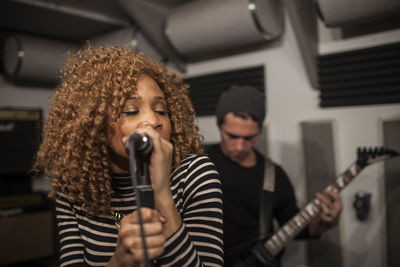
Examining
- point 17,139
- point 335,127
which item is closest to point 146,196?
point 335,127

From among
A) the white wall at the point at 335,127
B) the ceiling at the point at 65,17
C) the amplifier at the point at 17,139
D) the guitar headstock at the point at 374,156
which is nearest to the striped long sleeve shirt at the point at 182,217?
the guitar headstock at the point at 374,156

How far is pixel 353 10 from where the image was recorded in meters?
1.91

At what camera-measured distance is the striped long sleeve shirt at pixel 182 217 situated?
962 mm

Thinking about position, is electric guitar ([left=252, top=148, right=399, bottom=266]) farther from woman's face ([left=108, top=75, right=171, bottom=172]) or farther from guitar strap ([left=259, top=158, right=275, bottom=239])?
woman's face ([left=108, top=75, right=171, bottom=172])

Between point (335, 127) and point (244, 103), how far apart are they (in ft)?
2.61

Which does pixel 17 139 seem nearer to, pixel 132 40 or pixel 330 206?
pixel 132 40

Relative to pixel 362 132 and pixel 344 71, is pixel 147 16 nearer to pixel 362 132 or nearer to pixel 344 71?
pixel 344 71

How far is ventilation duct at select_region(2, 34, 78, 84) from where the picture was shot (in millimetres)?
3084

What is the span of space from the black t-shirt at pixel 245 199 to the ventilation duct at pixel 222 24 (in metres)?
0.97

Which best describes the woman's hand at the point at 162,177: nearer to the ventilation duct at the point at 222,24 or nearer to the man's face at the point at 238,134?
the man's face at the point at 238,134

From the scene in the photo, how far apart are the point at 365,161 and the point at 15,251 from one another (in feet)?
10.9

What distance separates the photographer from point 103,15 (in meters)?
2.97

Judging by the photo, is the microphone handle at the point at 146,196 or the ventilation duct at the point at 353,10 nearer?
the microphone handle at the point at 146,196

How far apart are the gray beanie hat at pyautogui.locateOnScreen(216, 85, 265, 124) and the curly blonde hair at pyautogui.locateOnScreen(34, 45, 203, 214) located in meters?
0.87
